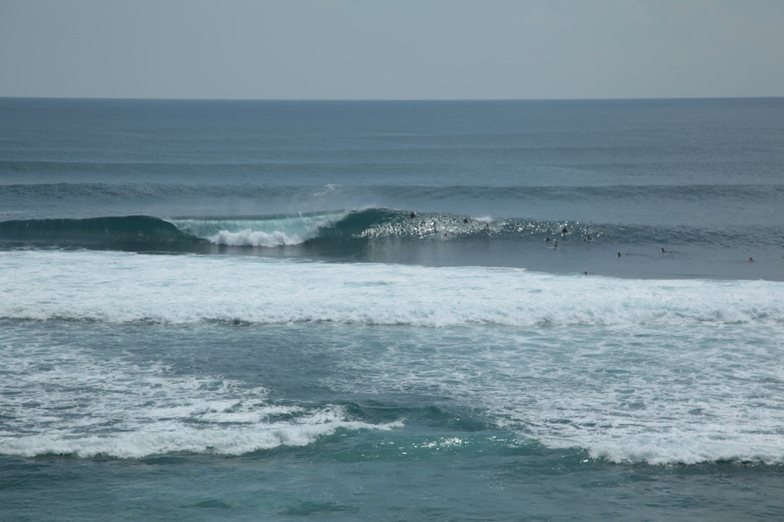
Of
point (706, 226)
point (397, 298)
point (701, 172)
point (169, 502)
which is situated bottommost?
point (169, 502)

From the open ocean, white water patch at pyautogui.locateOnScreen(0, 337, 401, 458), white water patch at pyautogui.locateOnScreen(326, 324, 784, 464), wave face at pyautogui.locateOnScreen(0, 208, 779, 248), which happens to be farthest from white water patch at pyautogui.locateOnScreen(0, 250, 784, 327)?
wave face at pyautogui.locateOnScreen(0, 208, 779, 248)

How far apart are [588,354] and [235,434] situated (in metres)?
7.84

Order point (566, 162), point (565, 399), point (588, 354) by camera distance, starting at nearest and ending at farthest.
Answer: point (565, 399), point (588, 354), point (566, 162)

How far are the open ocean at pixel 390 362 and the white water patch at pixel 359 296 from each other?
11cm

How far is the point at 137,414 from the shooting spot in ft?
41.9

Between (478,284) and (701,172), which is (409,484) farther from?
(701,172)

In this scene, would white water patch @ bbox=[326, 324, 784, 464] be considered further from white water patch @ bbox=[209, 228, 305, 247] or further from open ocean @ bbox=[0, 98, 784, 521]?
white water patch @ bbox=[209, 228, 305, 247]

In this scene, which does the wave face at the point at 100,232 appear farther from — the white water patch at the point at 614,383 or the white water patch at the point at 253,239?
the white water patch at the point at 614,383

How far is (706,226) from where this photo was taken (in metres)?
33.2

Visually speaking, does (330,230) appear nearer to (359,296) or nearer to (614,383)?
(359,296)

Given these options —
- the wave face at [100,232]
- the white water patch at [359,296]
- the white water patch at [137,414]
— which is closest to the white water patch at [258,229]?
the wave face at [100,232]

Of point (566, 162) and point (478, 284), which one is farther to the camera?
point (566, 162)

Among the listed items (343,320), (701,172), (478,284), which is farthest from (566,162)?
(343,320)

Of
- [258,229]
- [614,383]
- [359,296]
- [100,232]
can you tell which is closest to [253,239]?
[258,229]
